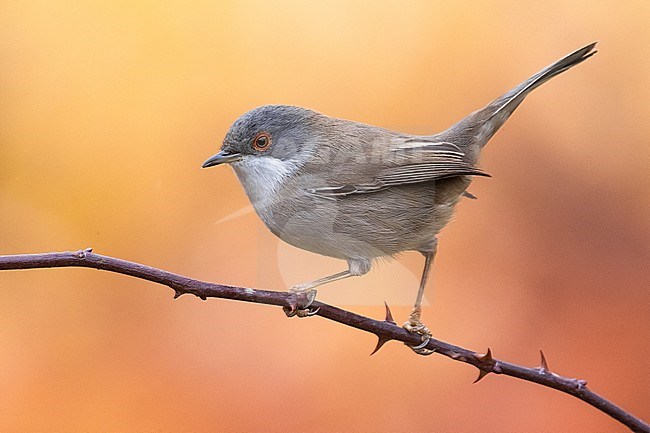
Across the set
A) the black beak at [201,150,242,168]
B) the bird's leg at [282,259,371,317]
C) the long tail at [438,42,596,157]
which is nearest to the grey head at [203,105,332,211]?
the black beak at [201,150,242,168]

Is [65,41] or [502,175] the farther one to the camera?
[502,175]

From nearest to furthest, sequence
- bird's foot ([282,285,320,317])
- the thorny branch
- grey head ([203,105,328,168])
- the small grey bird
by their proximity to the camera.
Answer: the thorny branch < bird's foot ([282,285,320,317]) < grey head ([203,105,328,168]) < the small grey bird

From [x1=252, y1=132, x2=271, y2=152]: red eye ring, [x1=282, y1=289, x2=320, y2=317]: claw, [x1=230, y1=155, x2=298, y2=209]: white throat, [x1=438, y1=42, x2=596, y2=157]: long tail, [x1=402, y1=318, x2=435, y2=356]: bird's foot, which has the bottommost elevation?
[x1=402, y1=318, x2=435, y2=356]: bird's foot

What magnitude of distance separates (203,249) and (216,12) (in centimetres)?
72

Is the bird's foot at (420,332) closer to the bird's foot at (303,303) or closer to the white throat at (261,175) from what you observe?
the bird's foot at (303,303)

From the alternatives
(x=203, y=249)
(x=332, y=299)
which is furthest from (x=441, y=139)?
(x=203, y=249)

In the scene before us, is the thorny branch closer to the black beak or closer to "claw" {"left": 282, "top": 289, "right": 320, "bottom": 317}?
"claw" {"left": 282, "top": 289, "right": 320, "bottom": 317}

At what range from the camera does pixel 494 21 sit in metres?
2.53

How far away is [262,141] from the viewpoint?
186 centimetres

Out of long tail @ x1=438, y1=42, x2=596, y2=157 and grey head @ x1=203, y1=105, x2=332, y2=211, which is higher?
long tail @ x1=438, y1=42, x2=596, y2=157

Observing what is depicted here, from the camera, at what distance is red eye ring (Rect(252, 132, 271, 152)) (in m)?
1.83

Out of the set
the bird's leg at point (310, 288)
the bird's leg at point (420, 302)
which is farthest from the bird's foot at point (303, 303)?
the bird's leg at point (420, 302)

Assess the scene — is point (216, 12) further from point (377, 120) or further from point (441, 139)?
point (441, 139)

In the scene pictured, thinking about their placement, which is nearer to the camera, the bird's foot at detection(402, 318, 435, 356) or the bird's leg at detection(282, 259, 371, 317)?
the bird's leg at detection(282, 259, 371, 317)
